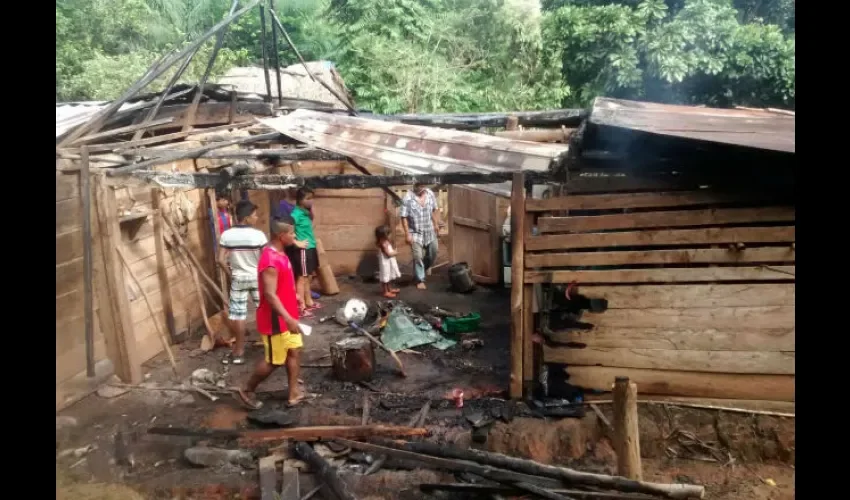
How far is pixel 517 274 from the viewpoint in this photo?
19.1 ft

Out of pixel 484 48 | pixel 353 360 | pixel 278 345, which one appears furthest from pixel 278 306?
pixel 484 48

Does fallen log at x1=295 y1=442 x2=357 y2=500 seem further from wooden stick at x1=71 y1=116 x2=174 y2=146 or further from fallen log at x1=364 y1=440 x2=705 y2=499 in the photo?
wooden stick at x1=71 y1=116 x2=174 y2=146

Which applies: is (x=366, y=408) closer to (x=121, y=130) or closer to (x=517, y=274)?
(x=517, y=274)

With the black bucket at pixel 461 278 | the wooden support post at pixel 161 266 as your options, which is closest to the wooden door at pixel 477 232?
the black bucket at pixel 461 278

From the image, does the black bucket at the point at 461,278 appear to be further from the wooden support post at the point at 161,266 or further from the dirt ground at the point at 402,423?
the wooden support post at the point at 161,266

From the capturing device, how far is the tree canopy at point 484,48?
1224 centimetres

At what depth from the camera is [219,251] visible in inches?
325

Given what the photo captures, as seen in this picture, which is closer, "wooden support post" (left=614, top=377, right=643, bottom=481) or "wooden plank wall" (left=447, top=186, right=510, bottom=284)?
"wooden support post" (left=614, top=377, right=643, bottom=481)

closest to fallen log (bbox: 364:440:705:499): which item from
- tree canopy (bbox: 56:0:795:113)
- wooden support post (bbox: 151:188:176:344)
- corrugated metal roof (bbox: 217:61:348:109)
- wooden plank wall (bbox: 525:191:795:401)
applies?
wooden plank wall (bbox: 525:191:795:401)

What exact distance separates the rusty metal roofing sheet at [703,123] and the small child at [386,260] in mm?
3653

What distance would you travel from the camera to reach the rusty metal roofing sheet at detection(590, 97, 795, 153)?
496 centimetres

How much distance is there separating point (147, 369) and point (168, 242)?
5.06ft

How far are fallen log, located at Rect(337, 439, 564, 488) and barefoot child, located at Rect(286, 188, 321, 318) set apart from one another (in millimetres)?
3617
